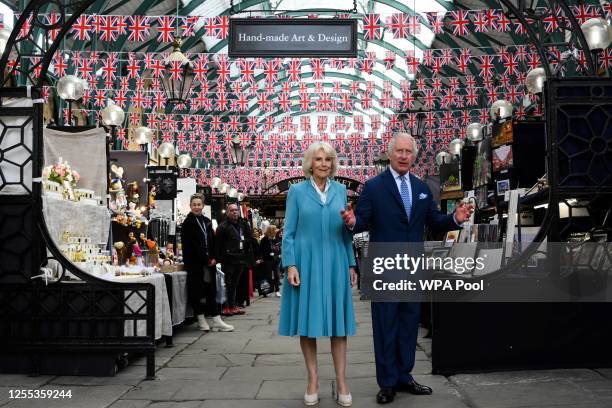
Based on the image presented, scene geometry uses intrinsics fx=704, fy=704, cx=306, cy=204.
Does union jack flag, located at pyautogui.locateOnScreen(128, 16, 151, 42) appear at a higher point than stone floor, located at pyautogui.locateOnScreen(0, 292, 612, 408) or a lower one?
higher

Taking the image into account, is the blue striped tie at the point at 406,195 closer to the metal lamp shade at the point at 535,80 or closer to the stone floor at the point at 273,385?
the stone floor at the point at 273,385

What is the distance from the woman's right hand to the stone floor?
791 millimetres

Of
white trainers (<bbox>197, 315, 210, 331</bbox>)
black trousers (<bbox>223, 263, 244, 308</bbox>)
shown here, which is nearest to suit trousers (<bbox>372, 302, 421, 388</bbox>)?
white trainers (<bbox>197, 315, 210, 331</bbox>)

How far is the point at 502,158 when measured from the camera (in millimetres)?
12602

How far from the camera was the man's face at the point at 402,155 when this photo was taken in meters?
4.64

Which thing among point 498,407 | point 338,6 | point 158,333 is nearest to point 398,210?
point 498,407

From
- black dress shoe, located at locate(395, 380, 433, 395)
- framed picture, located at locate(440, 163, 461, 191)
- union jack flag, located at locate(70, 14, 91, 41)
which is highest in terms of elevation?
union jack flag, located at locate(70, 14, 91, 41)

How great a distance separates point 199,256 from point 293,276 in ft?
14.3

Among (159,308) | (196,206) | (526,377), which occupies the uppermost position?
(196,206)

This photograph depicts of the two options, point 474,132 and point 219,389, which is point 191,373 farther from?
point 474,132

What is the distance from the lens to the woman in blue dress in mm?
4277

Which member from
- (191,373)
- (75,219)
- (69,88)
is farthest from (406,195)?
(69,88)

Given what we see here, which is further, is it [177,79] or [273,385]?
[177,79]

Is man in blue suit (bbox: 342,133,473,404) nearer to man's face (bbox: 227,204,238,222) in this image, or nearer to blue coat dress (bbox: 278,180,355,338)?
blue coat dress (bbox: 278,180,355,338)
